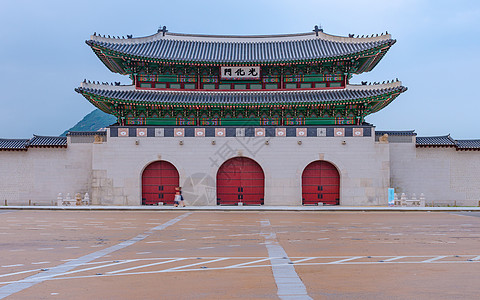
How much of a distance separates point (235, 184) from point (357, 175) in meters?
8.62

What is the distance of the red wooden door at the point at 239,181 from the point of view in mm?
30297

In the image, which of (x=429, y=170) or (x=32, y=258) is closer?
(x=32, y=258)

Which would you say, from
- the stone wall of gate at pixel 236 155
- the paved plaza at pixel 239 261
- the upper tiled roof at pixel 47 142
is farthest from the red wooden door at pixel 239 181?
the paved plaza at pixel 239 261

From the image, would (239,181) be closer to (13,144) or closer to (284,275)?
(13,144)

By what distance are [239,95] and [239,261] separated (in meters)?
22.0

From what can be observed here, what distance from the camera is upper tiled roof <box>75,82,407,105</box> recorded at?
29.4 m

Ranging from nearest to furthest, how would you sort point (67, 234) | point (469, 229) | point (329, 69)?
point (67, 234) → point (469, 229) → point (329, 69)

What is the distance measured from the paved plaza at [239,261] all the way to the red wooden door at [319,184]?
39.1 ft

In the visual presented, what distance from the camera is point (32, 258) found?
10953mm

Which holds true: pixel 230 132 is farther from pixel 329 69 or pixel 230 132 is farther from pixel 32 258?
pixel 32 258

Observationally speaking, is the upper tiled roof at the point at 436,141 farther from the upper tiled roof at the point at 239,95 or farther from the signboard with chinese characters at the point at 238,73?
the signboard with chinese characters at the point at 238,73

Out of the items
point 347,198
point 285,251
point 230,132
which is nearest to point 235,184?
point 230,132

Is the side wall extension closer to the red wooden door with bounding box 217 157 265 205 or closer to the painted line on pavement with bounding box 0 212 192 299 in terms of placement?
the red wooden door with bounding box 217 157 265 205

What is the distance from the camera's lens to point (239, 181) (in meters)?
30.4
